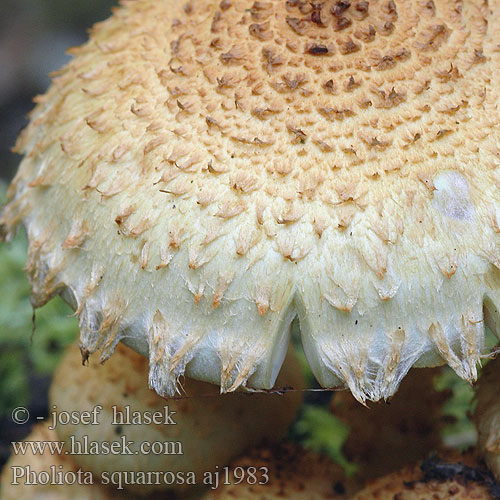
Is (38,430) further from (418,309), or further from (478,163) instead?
(478,163)

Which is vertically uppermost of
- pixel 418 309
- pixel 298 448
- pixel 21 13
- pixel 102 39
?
pixel 102 39

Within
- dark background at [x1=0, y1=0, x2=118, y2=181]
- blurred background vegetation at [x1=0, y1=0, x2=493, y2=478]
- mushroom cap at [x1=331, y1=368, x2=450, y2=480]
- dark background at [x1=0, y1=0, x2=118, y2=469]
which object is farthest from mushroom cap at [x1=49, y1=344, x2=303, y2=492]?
dark background at [x1=0, y1=0, x2=118, y2=181]

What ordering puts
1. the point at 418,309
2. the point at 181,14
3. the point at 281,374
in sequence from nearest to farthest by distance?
the point at 418,309 < the point at 181,14 < the point at 281,374

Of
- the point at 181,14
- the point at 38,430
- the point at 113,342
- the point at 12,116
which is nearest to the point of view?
the point at 113,342

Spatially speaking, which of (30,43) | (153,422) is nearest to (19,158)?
(30,43)

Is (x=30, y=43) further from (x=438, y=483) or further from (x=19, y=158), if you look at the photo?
(x=438, y=483)

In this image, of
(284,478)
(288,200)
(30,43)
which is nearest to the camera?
(288,200)

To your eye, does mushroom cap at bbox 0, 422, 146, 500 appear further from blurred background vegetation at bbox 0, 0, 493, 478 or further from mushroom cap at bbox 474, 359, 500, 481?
mushroom cap at bbox 474, 359, 500, 481

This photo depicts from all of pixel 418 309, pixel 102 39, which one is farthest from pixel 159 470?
pixel 102 39
